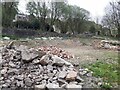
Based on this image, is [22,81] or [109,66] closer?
[22,81]

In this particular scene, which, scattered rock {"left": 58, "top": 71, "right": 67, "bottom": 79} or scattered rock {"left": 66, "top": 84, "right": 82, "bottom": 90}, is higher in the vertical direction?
scattered rock {"left": 58, "top": 71, "right": 67, "bottom": 79}

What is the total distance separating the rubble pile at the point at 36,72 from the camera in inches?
171

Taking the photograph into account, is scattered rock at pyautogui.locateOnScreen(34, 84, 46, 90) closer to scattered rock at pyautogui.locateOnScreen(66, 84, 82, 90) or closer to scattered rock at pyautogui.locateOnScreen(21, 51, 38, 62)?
scattered rock at pyautogui.locateOnScreen(66, 84, 82, 90)

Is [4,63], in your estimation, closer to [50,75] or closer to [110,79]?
[50,75]

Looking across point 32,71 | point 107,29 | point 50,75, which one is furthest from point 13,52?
point 107,29

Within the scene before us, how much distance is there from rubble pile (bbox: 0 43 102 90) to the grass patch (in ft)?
0.75

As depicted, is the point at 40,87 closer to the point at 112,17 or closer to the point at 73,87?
the point at 73,87

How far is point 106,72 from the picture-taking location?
495cm

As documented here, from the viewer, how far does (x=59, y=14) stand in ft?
66.9

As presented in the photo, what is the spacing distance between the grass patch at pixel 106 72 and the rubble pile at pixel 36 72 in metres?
0.23

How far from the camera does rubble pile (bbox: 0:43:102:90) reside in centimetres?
436

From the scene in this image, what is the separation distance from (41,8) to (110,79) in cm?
1555

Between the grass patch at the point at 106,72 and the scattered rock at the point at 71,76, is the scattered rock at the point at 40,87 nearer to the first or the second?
the scattered rock at the point at 71,76

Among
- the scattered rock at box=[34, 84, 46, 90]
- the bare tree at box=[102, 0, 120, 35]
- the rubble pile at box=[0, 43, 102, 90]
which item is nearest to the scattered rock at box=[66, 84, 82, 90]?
the rubble pile at box=[0, 43, 102, 90]
